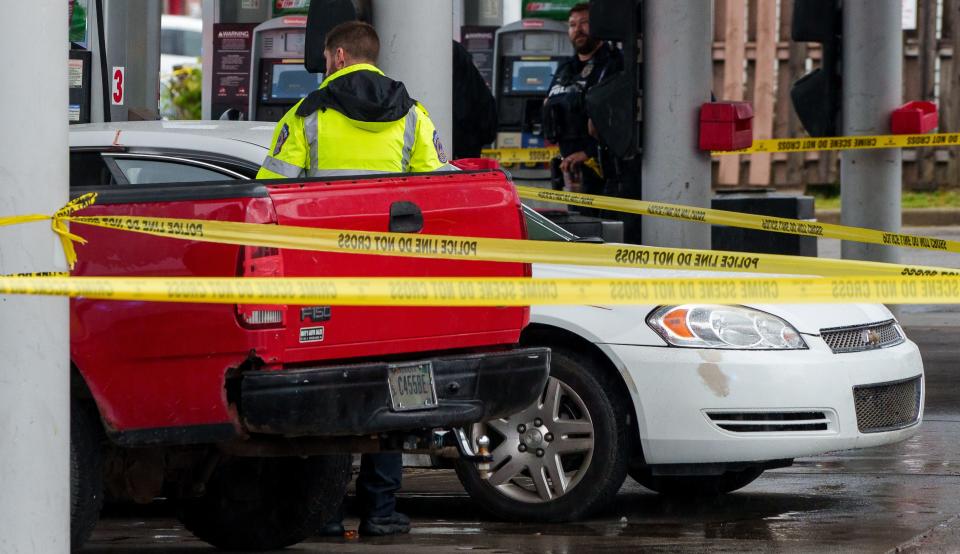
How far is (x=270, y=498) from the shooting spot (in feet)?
21.4

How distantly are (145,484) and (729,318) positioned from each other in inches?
90.8

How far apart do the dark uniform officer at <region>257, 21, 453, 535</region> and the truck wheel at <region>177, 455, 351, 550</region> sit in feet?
3.42

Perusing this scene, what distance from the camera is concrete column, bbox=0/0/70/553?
428 cm

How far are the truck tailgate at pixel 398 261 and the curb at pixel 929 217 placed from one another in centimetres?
1575

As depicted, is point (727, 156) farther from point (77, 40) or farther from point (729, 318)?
point (729, 318)

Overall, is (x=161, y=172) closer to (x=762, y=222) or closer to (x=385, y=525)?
(x=385, y=525)

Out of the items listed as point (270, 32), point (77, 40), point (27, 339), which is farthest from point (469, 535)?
point (270, 32)

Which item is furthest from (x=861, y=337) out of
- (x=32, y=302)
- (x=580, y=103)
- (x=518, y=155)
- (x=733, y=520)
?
(x=518, y=155)

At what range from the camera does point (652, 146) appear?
1036 cm

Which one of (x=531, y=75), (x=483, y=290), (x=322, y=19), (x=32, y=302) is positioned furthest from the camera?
(x=531, y=75)

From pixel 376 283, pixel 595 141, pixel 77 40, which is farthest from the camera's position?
pixel 77 40

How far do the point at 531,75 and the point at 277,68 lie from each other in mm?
3830

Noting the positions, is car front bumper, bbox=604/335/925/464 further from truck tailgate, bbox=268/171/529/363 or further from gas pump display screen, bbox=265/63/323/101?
gas pump display screen, bbox=265/63/323/101

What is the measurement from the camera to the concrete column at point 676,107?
10.2 m
